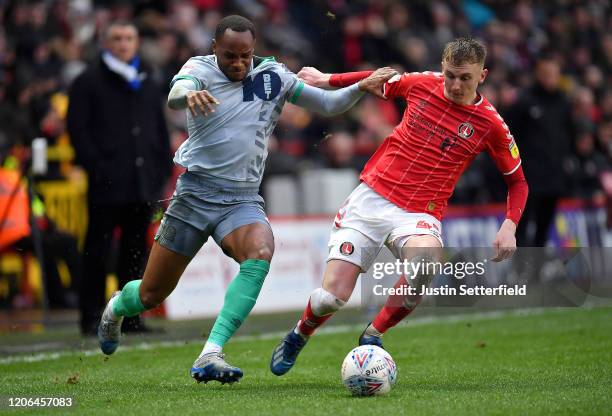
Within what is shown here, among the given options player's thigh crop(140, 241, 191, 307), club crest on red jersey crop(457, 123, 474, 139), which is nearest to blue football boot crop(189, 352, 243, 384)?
player's thigh crop(140, 241, 191, 307)

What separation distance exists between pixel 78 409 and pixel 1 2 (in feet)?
35.1

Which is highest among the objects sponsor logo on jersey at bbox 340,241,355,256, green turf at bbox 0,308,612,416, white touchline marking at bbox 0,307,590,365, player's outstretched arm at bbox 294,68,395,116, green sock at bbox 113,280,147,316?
player's outstretched arm at bbox 294,68,395,116

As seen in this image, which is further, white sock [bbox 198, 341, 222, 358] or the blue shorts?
the blue shorts

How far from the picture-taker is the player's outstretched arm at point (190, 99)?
24.0ft

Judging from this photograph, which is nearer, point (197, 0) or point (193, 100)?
point (193, 100)

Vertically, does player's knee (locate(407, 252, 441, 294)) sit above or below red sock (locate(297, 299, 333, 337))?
above

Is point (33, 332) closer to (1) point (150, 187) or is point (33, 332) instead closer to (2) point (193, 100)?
(1) point (150, 187)

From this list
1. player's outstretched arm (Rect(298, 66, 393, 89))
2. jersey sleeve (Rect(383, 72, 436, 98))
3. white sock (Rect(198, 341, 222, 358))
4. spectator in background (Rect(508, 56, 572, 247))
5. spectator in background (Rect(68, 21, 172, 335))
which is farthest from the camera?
spectator in background (Rect(508, 56, 572, 247))

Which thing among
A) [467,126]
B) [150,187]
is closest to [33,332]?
[150,187]

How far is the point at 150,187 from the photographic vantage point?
39.7 feet

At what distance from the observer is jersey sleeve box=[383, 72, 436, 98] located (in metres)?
→ 8.81

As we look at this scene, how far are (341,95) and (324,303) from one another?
1.44 m

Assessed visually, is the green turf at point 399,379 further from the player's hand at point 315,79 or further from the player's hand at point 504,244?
the player's hand at point 315,79

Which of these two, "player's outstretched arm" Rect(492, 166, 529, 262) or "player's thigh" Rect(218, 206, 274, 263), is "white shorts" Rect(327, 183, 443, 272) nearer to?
"player's outstretched arm" Rect(492, 166, 529, 262)
